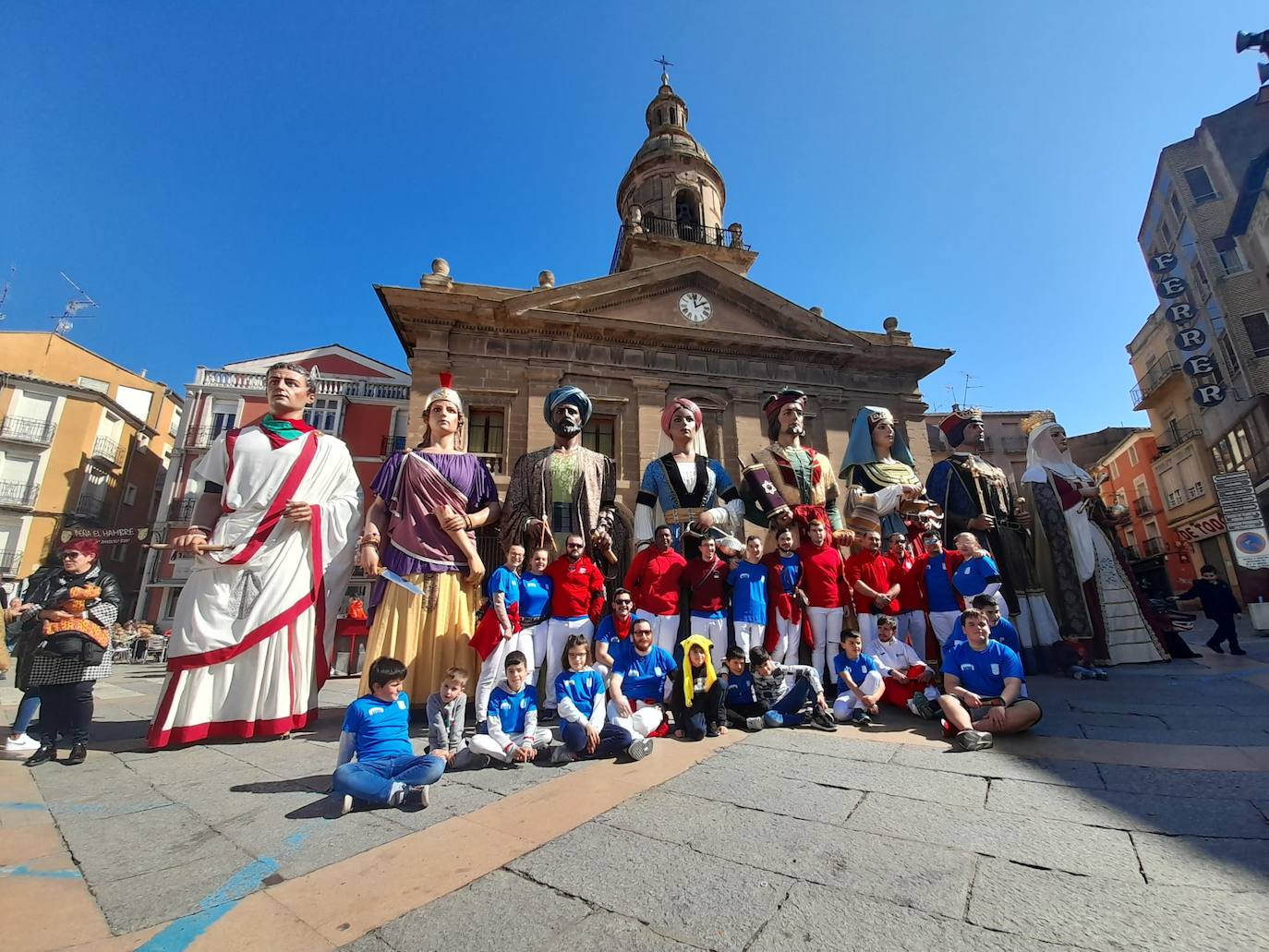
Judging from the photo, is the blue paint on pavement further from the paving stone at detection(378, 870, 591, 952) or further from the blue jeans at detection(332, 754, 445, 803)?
A: the paving stone at detection(378, 870, 591, 952)

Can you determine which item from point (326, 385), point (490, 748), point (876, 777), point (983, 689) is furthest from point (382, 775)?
point (326, 385)

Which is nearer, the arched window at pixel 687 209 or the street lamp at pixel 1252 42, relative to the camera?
the street lamp at pixel 1252 42

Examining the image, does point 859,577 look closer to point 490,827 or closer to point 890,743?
point 890,743

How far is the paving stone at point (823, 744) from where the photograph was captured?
3055mm

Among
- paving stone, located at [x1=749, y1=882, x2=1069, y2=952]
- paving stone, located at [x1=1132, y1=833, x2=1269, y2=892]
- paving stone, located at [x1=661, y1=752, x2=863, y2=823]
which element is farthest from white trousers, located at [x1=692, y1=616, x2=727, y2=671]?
paving stone, located at [x1=749, y1=882, x2=1069, y2=952]

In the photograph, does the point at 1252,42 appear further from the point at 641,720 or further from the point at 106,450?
the point at 106,450

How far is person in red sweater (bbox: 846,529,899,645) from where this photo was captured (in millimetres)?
4914

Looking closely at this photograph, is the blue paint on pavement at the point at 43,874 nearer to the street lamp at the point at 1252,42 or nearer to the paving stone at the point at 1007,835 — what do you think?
the paving stone at the point at 1007,835

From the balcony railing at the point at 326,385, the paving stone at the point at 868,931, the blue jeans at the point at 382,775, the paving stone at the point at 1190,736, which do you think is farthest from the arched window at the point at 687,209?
the paving stone at the point at 868,931

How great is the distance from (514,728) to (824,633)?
8.52 feet

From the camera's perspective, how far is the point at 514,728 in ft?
12.2

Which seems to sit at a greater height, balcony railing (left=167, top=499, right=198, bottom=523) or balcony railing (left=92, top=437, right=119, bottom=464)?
balcony railing (left=92, top=437, right=119, bottom=464)

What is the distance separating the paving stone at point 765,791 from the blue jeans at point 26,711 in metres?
4.24

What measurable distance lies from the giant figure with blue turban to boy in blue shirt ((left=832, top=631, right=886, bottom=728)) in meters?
2.00
